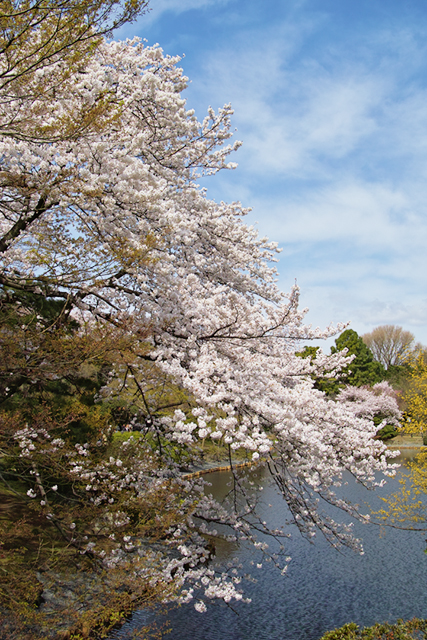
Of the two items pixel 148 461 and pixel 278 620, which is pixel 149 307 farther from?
pixel 278 620

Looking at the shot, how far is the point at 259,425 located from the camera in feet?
18.6

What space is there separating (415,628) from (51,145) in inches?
343

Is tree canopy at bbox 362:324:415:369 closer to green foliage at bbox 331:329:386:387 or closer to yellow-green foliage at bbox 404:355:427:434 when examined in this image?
green foliage at bbox 331:329:386:387

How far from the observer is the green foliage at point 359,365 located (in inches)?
1537

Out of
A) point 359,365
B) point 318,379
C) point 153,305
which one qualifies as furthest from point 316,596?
point 359,365

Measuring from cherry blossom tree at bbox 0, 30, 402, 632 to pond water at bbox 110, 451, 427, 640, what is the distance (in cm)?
225

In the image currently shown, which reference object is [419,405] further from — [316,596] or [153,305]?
[153,305]

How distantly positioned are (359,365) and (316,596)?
31934 mm

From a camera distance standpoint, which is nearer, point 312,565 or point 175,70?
point 175,70

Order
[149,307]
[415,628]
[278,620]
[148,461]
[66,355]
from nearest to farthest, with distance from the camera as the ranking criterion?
[66,355], [149,307], [415,628], [148,461], [278,620]

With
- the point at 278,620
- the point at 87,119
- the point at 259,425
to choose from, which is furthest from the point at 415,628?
the point at 87,119

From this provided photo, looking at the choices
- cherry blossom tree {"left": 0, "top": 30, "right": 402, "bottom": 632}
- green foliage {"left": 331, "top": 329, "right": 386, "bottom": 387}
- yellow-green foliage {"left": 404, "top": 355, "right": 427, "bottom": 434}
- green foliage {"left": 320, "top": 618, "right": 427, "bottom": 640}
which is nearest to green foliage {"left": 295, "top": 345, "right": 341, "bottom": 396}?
cherry blossom tree {"left": 0, "top": 30, "right": 402, "bottom": 632}

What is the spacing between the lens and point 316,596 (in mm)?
9852

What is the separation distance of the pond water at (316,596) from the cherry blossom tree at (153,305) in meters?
2.25
